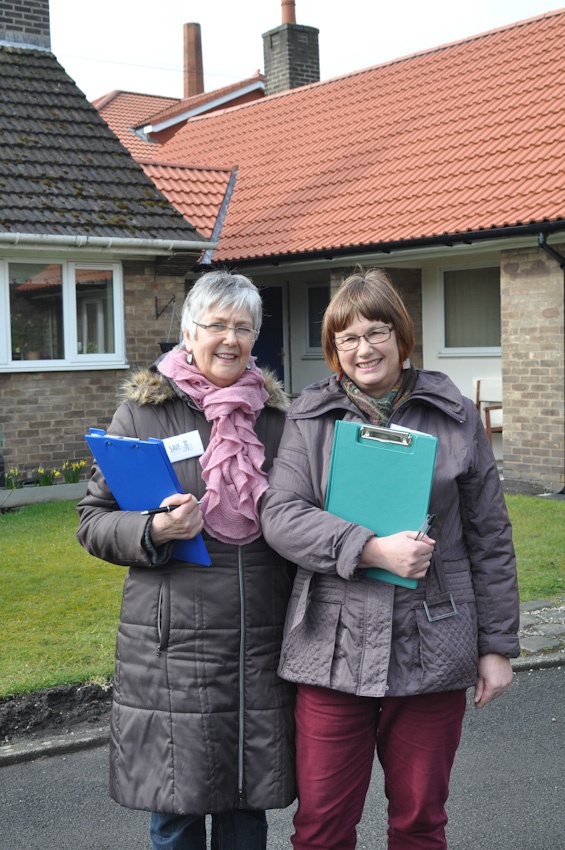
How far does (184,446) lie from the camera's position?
265 centimetres

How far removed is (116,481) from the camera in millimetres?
2598

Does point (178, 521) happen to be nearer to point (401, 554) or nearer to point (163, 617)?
point (163, 617)

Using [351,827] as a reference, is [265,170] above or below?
above

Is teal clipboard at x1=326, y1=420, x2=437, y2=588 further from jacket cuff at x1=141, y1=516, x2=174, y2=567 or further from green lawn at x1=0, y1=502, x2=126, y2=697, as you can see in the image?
green lawn at x1=0, y1=502, x2=126, y2=697

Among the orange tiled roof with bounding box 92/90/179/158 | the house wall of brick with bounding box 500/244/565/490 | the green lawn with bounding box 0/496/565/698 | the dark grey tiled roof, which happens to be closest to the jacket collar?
the green lawn with bounding box 0/496/565/698

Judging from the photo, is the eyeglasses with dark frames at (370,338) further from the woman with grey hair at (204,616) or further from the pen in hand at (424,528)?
the pen in hand at (424,528)

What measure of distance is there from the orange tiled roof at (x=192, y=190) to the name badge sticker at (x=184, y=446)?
12820mm

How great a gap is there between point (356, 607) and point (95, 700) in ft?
8.99

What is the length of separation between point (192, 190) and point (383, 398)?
45.4 feet

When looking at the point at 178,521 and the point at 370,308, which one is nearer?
the point at 178,521

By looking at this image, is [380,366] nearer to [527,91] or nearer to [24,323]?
[24,323]

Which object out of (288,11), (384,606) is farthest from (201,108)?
(384,606)

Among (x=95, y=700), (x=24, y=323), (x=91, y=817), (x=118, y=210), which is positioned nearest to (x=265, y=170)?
(x=118, y=210)

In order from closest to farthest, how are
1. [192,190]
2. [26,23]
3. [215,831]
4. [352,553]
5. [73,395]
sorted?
[352,553] → [215,831] → [73,395] → [26,23] → [192,190]
